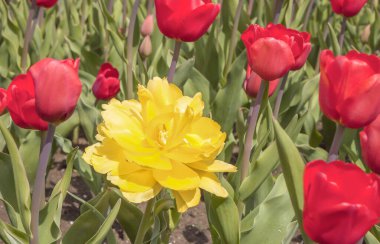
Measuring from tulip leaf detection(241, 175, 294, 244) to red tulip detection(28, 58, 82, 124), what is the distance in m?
0.54

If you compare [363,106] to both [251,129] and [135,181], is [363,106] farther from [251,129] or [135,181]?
[251,129]

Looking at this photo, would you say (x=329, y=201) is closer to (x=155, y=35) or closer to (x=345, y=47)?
(x=155, y=35)

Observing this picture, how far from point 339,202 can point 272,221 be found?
0.60 meters

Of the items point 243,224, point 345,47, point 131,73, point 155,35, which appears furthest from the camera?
point 345,47

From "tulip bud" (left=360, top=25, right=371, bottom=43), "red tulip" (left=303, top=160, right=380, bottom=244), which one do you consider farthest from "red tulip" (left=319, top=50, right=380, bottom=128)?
"tulip bud" (left=360, top=25, right=371, bottom=43)

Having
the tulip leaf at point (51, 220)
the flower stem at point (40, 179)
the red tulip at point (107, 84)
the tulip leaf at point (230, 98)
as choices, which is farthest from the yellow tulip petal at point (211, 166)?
the tulip leaf at point (230, 98)

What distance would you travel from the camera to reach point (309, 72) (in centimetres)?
294

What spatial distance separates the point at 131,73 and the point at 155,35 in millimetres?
595

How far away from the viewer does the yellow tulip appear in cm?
94

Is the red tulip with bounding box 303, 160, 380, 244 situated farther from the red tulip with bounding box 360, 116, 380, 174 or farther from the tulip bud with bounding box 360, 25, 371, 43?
the tulip bud with bounding box 360, 25, 371, 43

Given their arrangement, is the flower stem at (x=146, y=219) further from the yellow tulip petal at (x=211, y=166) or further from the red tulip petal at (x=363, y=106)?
the red tulip petal at (x=363, y=106)

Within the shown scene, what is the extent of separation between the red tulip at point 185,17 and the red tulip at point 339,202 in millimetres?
565

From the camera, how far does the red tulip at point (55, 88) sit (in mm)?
968

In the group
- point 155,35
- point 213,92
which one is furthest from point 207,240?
point 155,35
